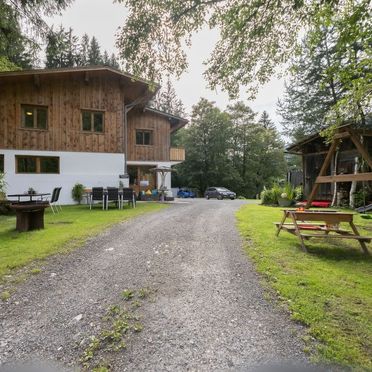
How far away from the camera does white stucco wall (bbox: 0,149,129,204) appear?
15.2 metres

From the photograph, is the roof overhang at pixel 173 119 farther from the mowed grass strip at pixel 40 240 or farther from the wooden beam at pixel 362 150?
the wooden beam at pixel 362 150

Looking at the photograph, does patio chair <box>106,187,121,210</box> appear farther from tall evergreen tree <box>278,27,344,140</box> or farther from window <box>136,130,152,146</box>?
tall evergreen tree <box>278,27,344,140</box>

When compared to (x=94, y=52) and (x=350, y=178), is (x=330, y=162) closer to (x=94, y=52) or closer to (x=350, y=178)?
(x=350, y=178)

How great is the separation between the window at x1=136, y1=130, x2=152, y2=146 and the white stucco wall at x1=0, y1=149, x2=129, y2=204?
4920 millimetres

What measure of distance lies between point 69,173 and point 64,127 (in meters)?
2.63

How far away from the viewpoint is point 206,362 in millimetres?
2375

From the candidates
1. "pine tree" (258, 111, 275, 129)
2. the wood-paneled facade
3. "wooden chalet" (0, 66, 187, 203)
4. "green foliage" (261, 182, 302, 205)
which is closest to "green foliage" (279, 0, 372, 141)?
"green foliage" (261, 182, 302, 205)

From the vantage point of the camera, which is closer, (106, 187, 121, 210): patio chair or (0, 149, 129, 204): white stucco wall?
(106, 187, 121, 210): patio chair

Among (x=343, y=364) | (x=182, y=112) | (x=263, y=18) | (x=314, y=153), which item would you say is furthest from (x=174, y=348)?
(x=182, y=112)

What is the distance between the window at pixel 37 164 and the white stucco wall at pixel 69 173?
269 millimetres

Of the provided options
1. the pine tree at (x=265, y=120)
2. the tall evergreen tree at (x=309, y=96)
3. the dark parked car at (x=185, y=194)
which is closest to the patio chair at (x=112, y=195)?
the tall evergreen tree at (x=309, y=96)

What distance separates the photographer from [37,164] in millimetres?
15805

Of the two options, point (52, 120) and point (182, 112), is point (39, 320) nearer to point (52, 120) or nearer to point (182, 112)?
point (52, 120)

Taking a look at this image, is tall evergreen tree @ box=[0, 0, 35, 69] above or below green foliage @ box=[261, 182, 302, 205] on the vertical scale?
→ above
